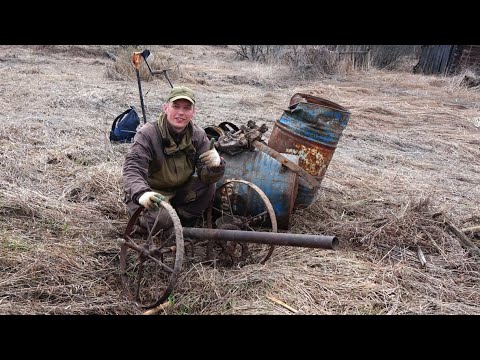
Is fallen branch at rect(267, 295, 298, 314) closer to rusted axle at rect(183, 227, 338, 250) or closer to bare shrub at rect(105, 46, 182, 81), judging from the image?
rusted axle at rect(183, 227, 338, 250)

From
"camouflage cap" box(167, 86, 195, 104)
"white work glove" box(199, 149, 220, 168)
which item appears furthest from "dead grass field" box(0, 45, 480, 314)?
"camouflage cap" box(167, 86, 195, 104)

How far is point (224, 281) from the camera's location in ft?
11.1

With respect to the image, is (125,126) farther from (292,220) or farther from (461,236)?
(461,236)

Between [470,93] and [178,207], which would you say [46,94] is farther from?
[470,93]

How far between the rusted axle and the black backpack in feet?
10.4

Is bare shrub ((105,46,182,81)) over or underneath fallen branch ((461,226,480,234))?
underneath

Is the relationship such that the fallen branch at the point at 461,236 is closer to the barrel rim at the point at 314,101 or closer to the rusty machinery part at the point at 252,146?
the rusty machinery part at the point at 252,146

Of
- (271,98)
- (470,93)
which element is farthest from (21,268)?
(470,93)

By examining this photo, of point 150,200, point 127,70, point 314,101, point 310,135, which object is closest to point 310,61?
point 127,70

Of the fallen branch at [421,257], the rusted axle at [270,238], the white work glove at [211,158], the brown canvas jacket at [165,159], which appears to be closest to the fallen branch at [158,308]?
the rusted axle at [270,238]

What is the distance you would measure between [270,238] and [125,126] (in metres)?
3.66

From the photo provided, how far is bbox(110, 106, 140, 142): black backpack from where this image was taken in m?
6.04

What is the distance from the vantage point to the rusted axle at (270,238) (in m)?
2.77

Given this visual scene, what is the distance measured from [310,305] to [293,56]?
1270 centimetres
